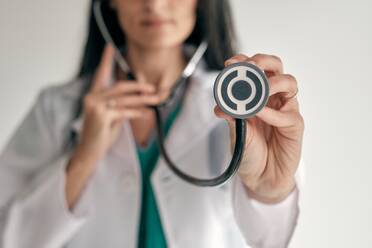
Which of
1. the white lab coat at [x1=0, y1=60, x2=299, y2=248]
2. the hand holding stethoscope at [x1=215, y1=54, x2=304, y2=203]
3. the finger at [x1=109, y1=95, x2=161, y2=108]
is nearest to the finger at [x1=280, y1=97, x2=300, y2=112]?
the hand holding stethoscope at [x1=215, y1=54, x2=304, y2=203]

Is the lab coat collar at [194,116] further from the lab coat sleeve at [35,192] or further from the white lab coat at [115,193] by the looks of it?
the lab coat sleeve at [35,192]

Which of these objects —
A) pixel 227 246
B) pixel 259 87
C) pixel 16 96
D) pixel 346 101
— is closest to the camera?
pixel 259 87

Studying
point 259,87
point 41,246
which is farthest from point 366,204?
point 41,246

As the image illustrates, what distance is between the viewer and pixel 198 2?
695mm

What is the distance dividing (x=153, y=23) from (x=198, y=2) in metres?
0.08

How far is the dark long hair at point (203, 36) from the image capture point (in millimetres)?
630

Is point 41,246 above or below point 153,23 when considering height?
below

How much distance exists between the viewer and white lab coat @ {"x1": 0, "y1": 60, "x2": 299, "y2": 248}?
0.60 metres

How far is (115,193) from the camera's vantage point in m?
0.67

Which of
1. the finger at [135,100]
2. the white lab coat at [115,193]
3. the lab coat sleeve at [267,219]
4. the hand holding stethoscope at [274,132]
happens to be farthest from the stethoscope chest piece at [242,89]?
the finger at [135,100]

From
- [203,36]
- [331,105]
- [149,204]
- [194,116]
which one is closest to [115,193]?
[149,204]

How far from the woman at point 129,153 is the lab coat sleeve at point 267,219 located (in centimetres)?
13

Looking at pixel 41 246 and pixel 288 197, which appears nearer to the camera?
pixel 288 197

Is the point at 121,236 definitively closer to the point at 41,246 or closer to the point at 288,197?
the point at 41,246
